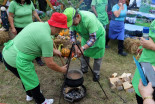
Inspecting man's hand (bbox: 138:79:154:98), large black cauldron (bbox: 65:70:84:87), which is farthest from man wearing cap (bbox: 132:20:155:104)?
large black cauldron (bbox: 65:70:84:87)

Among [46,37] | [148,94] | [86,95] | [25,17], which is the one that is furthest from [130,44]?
[148,94]

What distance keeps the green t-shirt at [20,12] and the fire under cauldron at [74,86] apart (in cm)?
217

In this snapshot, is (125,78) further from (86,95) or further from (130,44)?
(130,44)

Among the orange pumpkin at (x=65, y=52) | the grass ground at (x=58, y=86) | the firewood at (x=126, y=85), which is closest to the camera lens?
the grass ground at (x=58, y=86)

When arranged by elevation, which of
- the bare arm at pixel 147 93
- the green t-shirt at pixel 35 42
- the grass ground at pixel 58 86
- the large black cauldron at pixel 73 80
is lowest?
the grass ground at pixel 58 86

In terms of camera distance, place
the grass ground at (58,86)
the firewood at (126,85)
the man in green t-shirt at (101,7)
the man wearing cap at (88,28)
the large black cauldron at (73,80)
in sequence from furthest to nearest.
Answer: the man in green t-shirt at (101,7), the firewood at (126,85), the grass ground at (58,86), the large black cauldron at (73,80), the man wearing cap at (88,28)

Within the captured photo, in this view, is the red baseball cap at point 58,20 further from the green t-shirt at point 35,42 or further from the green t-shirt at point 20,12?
the green t-shirt at point 20,12

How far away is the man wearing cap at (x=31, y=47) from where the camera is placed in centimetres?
234

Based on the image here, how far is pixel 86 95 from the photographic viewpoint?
3750mm

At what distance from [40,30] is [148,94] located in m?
1.80

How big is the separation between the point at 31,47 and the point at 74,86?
4.16 ft

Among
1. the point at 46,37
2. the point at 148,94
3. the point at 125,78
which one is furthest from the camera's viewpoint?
the point at 125,78

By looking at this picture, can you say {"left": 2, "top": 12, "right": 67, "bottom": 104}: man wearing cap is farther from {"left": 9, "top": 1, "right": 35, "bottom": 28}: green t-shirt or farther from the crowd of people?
{"left": 9, "top": 1, "right": 35, "bottom": 28}: green t-shirt

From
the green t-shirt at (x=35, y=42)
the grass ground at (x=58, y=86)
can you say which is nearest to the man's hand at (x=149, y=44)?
the green t-shirt at (x=35, y=42)
